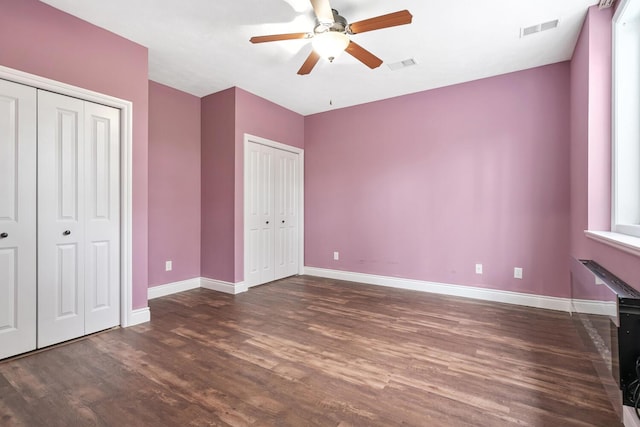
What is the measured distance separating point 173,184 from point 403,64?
3.12 meters

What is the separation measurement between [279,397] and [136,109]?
2.76 metres

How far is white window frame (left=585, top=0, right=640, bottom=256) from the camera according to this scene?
2049mm

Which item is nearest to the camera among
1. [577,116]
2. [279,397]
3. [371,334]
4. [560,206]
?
[279,397]

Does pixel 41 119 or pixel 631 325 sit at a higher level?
Answer: pixel 41 119

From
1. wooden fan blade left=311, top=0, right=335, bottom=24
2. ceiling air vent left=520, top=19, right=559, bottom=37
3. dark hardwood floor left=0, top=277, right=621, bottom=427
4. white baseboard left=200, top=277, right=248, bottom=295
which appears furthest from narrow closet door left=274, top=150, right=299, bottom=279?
ceiling air vent left=520, top=19, right=559, bottom=37

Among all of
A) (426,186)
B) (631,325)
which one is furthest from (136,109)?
(631,325)

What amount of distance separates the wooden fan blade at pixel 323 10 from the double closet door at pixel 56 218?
202 cm

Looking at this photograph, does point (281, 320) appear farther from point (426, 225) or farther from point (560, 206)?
point (560, 206)

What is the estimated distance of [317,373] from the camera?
198 cm

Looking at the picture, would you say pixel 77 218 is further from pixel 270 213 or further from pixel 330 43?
pixel 330 43

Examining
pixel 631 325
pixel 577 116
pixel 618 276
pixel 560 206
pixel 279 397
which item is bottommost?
pixel 279 397

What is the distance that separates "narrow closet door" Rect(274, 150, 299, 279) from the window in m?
3.69

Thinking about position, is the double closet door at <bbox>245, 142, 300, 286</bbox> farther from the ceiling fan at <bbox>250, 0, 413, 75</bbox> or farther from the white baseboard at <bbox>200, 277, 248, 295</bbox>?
the ceiling fan at <bbox>250, 0, 413, 75</bbox>

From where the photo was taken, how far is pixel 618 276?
69.2 inches
